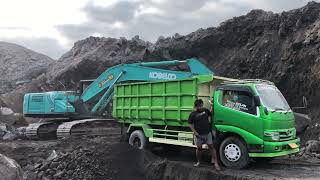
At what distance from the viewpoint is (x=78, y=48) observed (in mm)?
37188

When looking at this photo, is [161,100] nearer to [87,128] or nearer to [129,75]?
[129,75]

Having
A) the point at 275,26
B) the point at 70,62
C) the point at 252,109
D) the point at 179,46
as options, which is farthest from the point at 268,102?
the point at 70,62

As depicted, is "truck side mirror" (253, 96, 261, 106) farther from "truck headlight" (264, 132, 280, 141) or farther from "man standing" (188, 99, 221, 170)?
"man standing" (188, 99, 221, 170)

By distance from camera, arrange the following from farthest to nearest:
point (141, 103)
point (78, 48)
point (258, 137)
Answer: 1. point (78, 48)
2. point (141, 103)
3. point (258, 137)

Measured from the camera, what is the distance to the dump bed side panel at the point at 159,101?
1290cm

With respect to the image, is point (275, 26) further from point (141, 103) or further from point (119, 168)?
point (119, 168)

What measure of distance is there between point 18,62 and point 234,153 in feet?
152

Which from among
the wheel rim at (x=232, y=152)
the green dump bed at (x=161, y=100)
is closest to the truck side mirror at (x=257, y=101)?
the wheel rim at (x=232, y=152)

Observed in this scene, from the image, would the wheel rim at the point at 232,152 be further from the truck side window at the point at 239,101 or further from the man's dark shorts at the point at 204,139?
the truck side window at the point at 239,101

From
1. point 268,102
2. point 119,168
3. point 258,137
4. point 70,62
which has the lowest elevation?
point 119,168

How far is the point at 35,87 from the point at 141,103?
70.2 ft

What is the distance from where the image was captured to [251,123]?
37.9 feet

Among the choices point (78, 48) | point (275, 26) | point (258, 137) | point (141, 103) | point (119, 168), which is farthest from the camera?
point (78, 48)

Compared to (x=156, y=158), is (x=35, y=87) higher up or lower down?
higher up
